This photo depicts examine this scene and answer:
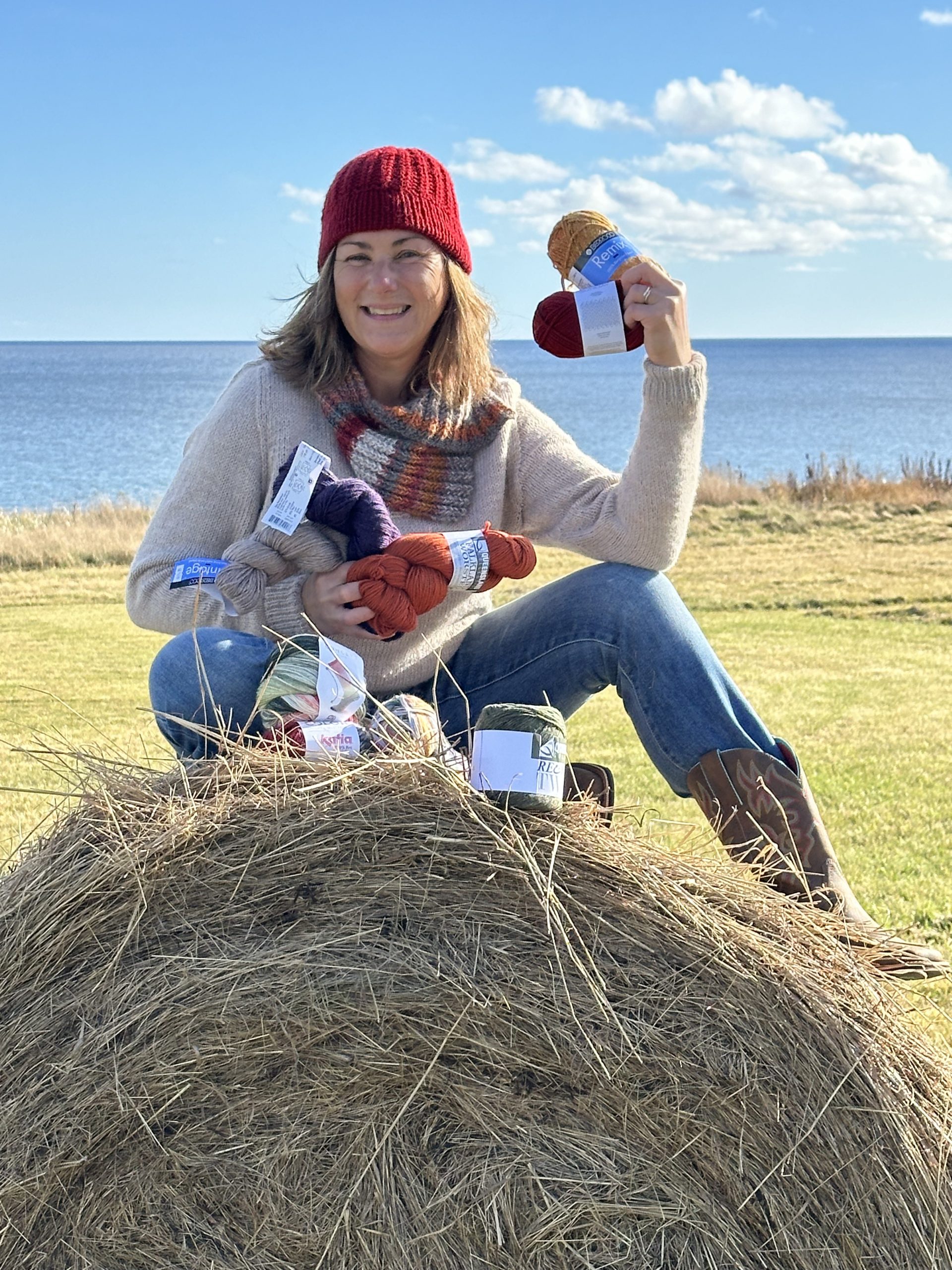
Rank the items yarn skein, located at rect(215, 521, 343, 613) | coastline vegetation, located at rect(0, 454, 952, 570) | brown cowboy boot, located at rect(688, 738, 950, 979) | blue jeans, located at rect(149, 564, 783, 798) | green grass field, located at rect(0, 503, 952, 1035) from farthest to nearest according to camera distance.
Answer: coastline vegetation, located at rect(0, 454, 952, 570) < green grass field, located at rect(0, 503, 952, 1035) < yarn skein, located at rect(215, 521, 343, 613) < blue jeans, located at rect(149, 564, 783, 798) < brown cowboy boot, located at rect(688, 738, 950, 979)

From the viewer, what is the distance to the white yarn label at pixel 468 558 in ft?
6.88

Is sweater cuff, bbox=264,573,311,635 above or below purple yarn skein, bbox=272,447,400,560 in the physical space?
below

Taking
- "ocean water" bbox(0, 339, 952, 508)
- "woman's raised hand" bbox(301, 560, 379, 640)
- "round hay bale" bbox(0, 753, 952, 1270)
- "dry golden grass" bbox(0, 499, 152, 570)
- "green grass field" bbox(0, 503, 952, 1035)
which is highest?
"woman's raised hand" bbox(301, 560, 379, 640)

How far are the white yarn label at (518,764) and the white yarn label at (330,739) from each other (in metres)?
0.20

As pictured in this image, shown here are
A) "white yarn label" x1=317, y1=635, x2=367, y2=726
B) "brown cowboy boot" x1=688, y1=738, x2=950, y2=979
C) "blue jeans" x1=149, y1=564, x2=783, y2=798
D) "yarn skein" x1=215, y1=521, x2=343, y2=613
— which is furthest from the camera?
"yarn skein" x1=215, y1=521, x2=343, y2=613

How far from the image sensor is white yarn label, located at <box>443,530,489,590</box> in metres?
2.10

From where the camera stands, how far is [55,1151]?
1.53 meters

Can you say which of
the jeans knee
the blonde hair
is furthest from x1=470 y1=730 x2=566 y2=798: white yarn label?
the blonde hair

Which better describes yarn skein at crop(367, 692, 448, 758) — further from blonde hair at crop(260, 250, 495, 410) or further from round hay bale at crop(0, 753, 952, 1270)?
blonde hair at crop(260, 250, 495, 410)

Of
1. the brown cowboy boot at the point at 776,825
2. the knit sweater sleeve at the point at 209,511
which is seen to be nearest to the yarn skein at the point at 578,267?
the knit sweater sleeve at the point at 209,511

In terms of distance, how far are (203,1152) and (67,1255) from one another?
→ 9.2 inches

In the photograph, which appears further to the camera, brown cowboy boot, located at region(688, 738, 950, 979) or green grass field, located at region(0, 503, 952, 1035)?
green grass field, located at region(0, 503, 952, 1035)

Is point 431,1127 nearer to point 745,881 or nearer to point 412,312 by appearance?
point 745,881

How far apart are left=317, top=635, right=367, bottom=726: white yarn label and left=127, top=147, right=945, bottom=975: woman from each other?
0.81ft
